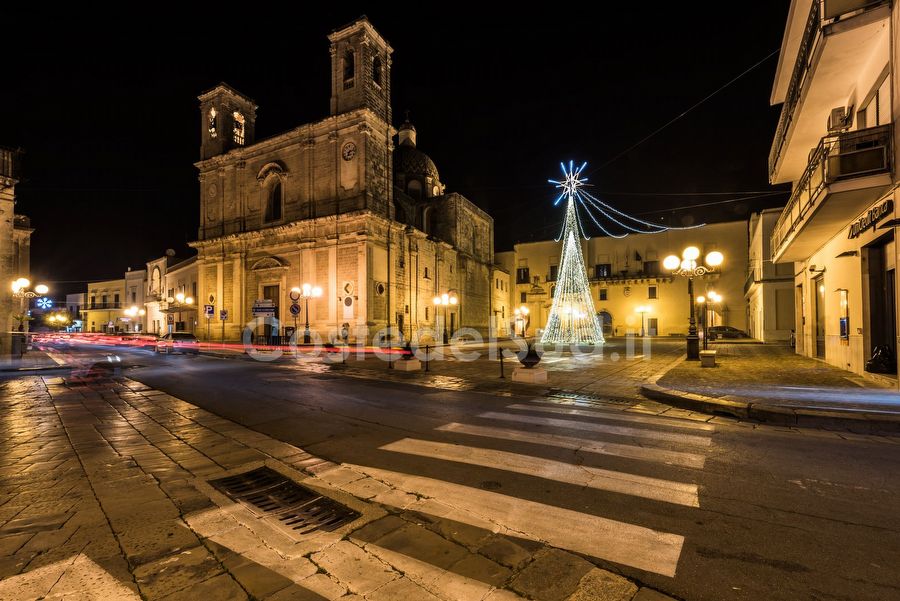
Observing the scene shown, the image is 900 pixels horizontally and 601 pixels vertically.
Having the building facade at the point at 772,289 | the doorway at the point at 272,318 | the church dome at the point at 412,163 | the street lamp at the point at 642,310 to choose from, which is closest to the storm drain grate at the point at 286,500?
the doorway at the point at 272,318

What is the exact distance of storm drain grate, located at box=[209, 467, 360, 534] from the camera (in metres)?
3.58

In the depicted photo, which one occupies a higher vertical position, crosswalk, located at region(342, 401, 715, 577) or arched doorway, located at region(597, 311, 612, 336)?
arched doorway, located at region(597, 311, 612, 336)

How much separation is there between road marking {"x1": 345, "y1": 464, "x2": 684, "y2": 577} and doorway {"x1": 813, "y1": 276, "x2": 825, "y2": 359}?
55.6 ft

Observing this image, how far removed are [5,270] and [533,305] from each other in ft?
144

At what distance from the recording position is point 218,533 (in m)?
3.35

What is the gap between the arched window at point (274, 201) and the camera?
3378 centimetres

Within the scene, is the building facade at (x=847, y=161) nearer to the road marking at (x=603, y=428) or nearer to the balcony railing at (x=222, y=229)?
the road marking at (x=603, y=428)

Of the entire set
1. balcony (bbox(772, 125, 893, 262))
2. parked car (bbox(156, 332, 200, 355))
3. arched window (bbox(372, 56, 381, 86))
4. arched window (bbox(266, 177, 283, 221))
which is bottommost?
parked car (bbox(156, 332, 200, 355))

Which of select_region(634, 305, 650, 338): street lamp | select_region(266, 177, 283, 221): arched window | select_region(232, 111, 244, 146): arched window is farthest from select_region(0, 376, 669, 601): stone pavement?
select_region(634, 305, 650, 338): street lamp

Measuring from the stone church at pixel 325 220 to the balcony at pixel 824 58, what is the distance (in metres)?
22.0

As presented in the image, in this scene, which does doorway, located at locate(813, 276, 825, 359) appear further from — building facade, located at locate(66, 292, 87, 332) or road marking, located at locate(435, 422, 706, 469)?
building facade, located at locate(66, 292, 87, 332)

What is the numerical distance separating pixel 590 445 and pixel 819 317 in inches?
627

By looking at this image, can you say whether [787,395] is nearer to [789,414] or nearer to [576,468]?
[789,414]

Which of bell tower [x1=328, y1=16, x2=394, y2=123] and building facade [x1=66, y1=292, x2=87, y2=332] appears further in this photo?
building facade [x1=66, y1=292, x2=87, y2=332]
